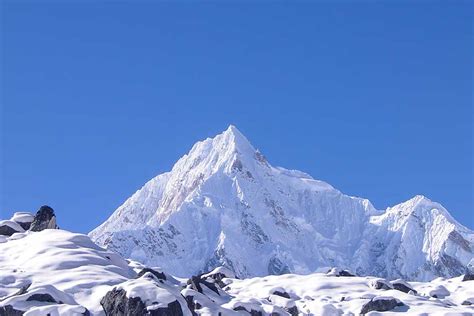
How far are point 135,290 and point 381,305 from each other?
5513cm

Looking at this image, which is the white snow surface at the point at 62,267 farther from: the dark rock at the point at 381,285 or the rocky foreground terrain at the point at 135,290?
the dark rock at the point at 381,285

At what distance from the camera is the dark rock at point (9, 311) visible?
111750mm

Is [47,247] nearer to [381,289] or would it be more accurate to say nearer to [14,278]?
[14,278]

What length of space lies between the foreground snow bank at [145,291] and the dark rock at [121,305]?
0.36 feet

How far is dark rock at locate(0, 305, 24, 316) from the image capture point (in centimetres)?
11175

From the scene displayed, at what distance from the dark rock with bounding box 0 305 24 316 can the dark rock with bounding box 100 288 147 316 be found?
401 inches

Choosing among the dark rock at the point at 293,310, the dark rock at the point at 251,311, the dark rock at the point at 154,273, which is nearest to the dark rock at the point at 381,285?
the dark rock at the point at 293,310

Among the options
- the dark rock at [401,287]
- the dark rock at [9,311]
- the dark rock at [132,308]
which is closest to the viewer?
the dark rock at [9,311]

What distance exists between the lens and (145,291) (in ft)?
385

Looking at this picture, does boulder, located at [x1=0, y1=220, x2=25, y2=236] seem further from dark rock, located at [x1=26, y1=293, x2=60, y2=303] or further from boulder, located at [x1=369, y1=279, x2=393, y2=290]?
boulder, located at [x1=369, y1=279, x2=393, y2=290]

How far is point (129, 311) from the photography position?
11462 centimetres

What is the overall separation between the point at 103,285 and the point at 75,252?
66.2ft

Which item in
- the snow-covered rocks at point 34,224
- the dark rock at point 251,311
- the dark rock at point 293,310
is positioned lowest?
the dark rock at point 251,311

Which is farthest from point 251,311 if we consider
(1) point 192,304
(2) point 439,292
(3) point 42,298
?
(2) point 439,292
